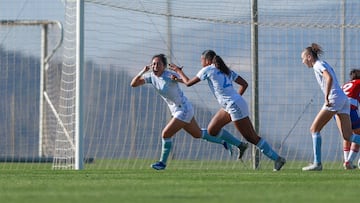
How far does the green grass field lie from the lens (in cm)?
1140

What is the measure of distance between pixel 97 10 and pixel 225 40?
2.48 metres

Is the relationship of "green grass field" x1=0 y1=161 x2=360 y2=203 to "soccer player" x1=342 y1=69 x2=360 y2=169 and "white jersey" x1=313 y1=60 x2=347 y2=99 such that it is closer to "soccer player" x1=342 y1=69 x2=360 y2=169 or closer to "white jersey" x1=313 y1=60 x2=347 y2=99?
"white jersey" x1=313 y1=60 x2=347 y2=99

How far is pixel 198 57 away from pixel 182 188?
1121cm

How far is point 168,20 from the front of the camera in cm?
2398

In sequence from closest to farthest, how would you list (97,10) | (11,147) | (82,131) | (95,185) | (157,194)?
(157,194) < (95,185) < (82,131) < (97,10) < (11,147)

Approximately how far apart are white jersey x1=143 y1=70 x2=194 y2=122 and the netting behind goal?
3.00 meters

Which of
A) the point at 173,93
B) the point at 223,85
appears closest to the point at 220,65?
the point at 223,85

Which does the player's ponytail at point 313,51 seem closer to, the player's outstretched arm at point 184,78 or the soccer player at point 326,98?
the soccer player at point 326,98

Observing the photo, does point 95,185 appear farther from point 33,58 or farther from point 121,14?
point 33,58

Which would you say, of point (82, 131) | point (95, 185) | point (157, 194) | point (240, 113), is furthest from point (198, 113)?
point (157, 194)

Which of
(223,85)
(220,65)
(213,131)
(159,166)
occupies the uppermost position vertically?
(220,65)

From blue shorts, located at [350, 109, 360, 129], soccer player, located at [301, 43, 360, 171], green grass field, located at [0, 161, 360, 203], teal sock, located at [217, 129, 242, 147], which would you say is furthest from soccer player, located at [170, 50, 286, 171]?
green grass field, located at [0, 161, 360, 203]

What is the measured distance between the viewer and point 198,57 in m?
24.3

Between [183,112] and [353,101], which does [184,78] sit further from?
[353,101]
